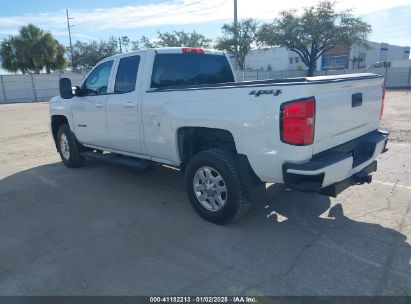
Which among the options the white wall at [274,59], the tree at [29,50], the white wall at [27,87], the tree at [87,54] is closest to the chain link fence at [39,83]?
the white wall at [27,87]

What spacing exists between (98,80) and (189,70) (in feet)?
5.46

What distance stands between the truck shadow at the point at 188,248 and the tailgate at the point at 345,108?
40.9 inches

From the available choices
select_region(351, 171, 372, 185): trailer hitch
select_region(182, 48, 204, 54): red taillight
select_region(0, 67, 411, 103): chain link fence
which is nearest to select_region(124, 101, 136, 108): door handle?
Answer: select_region(182, 48, 204, 54): red taillight

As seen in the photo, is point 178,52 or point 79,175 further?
point 79,175

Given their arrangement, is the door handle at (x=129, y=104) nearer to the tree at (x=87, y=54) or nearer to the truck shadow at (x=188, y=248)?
the truck shadow at (x=188, y=248)

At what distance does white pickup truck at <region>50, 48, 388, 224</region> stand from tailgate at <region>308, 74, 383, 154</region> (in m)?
0.01

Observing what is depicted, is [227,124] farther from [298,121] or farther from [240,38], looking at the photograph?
[240,38]

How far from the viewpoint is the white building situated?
63125 millimetres

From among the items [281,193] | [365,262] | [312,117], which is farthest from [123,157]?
[365,262]

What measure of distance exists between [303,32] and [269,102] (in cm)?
4180

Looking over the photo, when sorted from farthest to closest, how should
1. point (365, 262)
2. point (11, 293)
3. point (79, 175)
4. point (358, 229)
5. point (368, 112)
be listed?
point (79, 175) < point (368, 112) < point (358, 229) < point (365, 262) < point (11, 293)

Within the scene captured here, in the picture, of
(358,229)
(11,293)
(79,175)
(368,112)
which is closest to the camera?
(11,293)

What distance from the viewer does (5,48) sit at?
42812 millimetres

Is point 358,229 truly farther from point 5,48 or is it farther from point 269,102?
point 5,48
